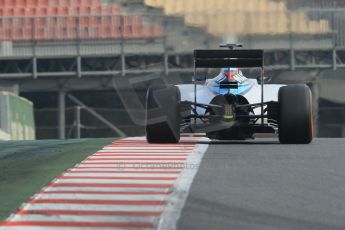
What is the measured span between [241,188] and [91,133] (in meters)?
19.4

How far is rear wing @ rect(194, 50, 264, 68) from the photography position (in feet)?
42.7

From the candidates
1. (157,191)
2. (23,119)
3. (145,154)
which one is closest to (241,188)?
(157,191)

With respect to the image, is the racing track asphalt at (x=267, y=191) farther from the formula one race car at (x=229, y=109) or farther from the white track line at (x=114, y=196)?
the formula one race car at (x=229, y=109)

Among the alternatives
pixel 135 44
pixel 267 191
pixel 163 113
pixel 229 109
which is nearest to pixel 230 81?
pixel 229 109

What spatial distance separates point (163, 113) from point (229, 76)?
1.69 m

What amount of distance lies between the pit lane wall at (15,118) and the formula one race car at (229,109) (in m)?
9.64

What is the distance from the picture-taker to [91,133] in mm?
27734

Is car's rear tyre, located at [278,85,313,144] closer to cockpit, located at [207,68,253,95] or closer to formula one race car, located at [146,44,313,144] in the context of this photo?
formula one race car, located at [146,44,313,144]

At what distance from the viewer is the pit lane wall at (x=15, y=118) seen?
23550 millimetres

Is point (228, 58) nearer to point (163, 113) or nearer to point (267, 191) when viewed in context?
point (163, 113)

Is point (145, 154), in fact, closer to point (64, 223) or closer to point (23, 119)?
point (64, 223)

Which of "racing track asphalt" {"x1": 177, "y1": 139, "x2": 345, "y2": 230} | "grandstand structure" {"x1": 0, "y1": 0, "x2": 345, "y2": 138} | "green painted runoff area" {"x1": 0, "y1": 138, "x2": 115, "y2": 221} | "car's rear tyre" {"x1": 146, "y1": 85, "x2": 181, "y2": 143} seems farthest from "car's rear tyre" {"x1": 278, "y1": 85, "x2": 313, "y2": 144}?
"grandstand structure" {"x1": 0, "y1": 0, "x2": 345, "y2": 138}

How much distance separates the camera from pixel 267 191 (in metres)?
8.43

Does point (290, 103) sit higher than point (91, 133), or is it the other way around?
point (290, 103)
